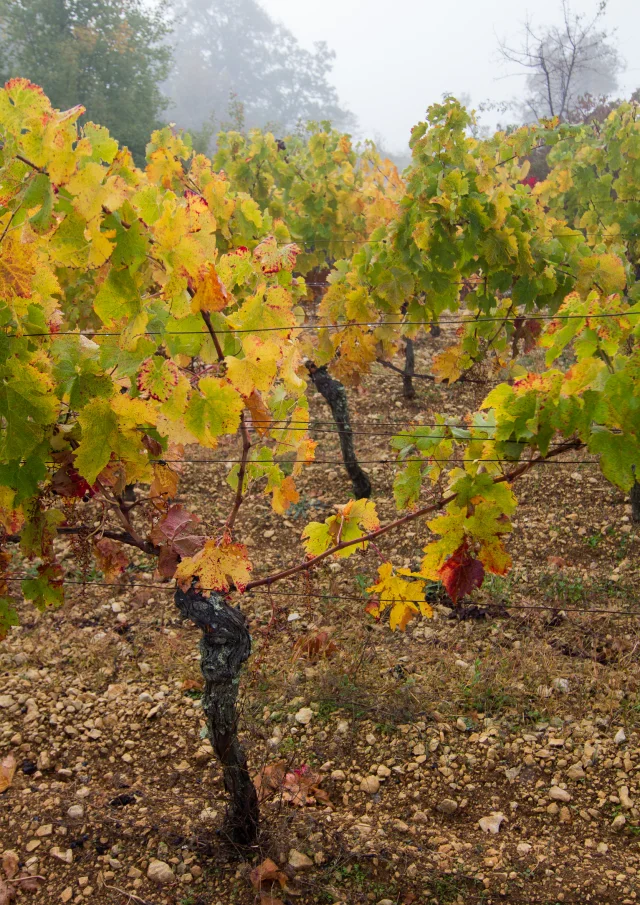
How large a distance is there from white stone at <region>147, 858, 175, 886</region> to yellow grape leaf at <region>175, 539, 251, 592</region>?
1.15m

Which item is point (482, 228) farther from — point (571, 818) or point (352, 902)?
point (352, 902)

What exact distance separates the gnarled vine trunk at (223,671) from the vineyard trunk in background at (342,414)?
2.79 m

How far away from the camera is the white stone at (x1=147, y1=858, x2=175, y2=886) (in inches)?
85.5

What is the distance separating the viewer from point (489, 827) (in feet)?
7.70

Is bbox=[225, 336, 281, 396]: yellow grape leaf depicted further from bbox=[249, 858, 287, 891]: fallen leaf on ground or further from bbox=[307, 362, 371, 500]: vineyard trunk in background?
bbox=[307, 362, 371, 500]: vineyard trunk in background

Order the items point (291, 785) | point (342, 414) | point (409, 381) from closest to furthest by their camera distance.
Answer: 1. point (291, 785)
2. point (342, 414)
3. point (409, 381)

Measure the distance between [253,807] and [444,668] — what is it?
4.10 ft

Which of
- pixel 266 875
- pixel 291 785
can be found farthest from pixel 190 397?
pixel 291 785

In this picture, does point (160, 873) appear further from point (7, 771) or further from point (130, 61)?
point (130, 61)

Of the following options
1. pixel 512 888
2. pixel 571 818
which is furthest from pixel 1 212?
pixel 571 818

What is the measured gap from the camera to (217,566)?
1.72 metres

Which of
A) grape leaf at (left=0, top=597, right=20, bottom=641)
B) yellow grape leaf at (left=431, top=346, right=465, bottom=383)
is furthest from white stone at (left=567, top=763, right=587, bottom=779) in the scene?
grape leaf at (left=0, top=597, right=20, bottom=641)

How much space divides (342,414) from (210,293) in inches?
141

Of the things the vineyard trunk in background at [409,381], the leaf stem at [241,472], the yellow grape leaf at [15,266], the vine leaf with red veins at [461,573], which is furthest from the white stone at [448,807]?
the vineyard trunk in background at [409,381]
